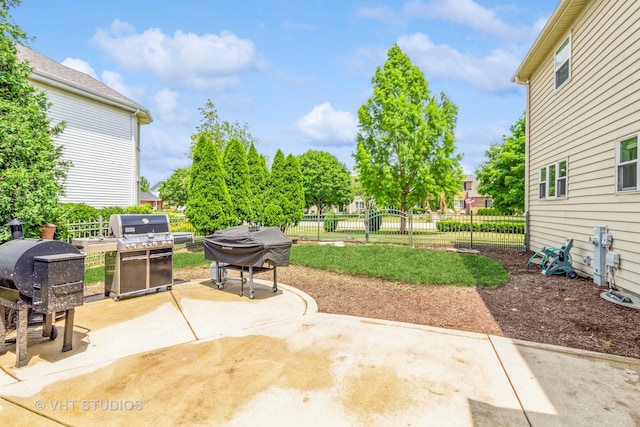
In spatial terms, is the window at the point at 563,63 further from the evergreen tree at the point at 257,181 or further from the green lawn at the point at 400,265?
the evergreen tree at the point at 257,181

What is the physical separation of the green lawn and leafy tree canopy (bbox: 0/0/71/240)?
2.76 m

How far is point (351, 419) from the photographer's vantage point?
2.41 m

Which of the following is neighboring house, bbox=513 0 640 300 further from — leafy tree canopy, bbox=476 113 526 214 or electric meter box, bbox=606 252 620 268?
leafy tree canopy, bbox=476 113 526 214

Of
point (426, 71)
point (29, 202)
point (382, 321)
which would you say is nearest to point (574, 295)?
point (382, 321)

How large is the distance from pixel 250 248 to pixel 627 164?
6.78 metres

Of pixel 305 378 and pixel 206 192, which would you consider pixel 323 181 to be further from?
pixel 305 378

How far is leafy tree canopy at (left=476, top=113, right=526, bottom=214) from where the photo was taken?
22.7 m

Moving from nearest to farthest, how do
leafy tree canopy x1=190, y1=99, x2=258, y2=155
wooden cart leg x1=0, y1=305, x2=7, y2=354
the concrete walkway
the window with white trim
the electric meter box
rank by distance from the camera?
the concrete walkway
wooden cart leg x1=0, y1=305, x2=7, y2=354
the window with white trim
the electric meter box
leafy tree canopy x1=190, y1=99, x2=258, y2=155

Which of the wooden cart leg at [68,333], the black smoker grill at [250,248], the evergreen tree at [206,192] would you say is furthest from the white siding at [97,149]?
the wooden cart leg at [68,333]

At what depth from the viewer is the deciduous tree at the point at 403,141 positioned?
A: 18750 millimetres

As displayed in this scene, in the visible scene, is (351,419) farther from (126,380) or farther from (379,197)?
(379,197)

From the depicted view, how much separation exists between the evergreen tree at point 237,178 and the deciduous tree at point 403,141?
27.1 feet

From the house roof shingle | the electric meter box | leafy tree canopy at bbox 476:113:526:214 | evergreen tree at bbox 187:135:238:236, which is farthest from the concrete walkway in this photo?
leafy tree canopy at bbox 476:113:526:214

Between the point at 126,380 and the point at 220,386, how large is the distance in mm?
876
